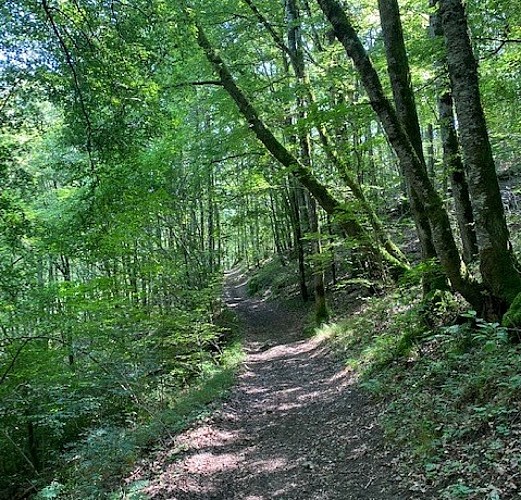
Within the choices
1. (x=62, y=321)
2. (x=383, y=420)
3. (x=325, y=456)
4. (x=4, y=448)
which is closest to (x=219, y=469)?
(x=325, y=456)

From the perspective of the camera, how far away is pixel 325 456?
18.0 ft

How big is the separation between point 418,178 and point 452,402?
9.75ft

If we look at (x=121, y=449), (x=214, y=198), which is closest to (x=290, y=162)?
(x=214, y=198)

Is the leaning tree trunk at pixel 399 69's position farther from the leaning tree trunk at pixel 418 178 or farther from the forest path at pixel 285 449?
the forest path at pixel 285 449

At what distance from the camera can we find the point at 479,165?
215 inches

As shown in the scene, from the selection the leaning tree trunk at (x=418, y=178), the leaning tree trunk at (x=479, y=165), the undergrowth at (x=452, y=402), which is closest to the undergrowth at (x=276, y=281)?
the undergrowth at (x=452, y=402)

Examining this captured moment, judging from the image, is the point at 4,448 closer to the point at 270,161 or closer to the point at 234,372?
the point at 234,372

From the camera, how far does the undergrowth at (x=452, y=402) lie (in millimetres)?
3607

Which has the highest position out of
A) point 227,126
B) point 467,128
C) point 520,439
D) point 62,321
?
point 227,126

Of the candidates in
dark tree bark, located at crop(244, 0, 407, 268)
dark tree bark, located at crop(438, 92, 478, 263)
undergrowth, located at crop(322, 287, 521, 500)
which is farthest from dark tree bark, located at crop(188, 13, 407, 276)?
undergrowth, located at crop(322, 287, 521, 500)

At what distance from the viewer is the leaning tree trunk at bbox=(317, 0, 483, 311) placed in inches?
235

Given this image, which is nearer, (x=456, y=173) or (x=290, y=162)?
(x=456, y=173)

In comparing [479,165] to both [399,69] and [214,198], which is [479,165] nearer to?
[399,69]

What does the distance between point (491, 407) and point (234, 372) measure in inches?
275
